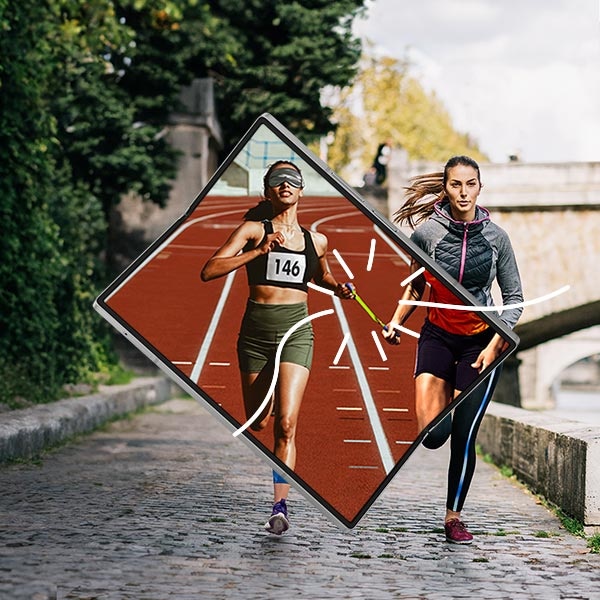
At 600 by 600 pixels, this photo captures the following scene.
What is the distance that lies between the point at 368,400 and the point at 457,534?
1133mm

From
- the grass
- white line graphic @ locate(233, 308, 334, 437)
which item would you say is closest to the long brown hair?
white line graphic @ locate(233, 308, 334, 437)

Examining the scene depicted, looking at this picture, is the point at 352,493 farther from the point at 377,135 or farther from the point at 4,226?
the point at 377,135

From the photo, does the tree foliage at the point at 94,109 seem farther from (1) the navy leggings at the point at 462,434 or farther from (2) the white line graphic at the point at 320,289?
(2) the white line graphic at the point at 320,289

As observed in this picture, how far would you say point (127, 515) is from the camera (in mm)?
7883

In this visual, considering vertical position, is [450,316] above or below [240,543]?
above

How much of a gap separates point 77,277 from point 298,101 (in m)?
9.94

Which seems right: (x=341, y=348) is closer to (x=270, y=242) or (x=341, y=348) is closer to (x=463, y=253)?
(x=270, y=242)

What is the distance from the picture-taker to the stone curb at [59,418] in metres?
10.8

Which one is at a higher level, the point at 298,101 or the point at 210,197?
the point at 298,101

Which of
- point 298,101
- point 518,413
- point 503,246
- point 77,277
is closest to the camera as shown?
point 503,246

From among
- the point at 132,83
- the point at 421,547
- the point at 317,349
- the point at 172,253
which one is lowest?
the point at 421,547

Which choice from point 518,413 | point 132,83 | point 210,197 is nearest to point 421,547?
point 210,197

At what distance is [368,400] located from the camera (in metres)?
6.71

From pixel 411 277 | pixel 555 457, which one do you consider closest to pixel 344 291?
pixel 411 277
